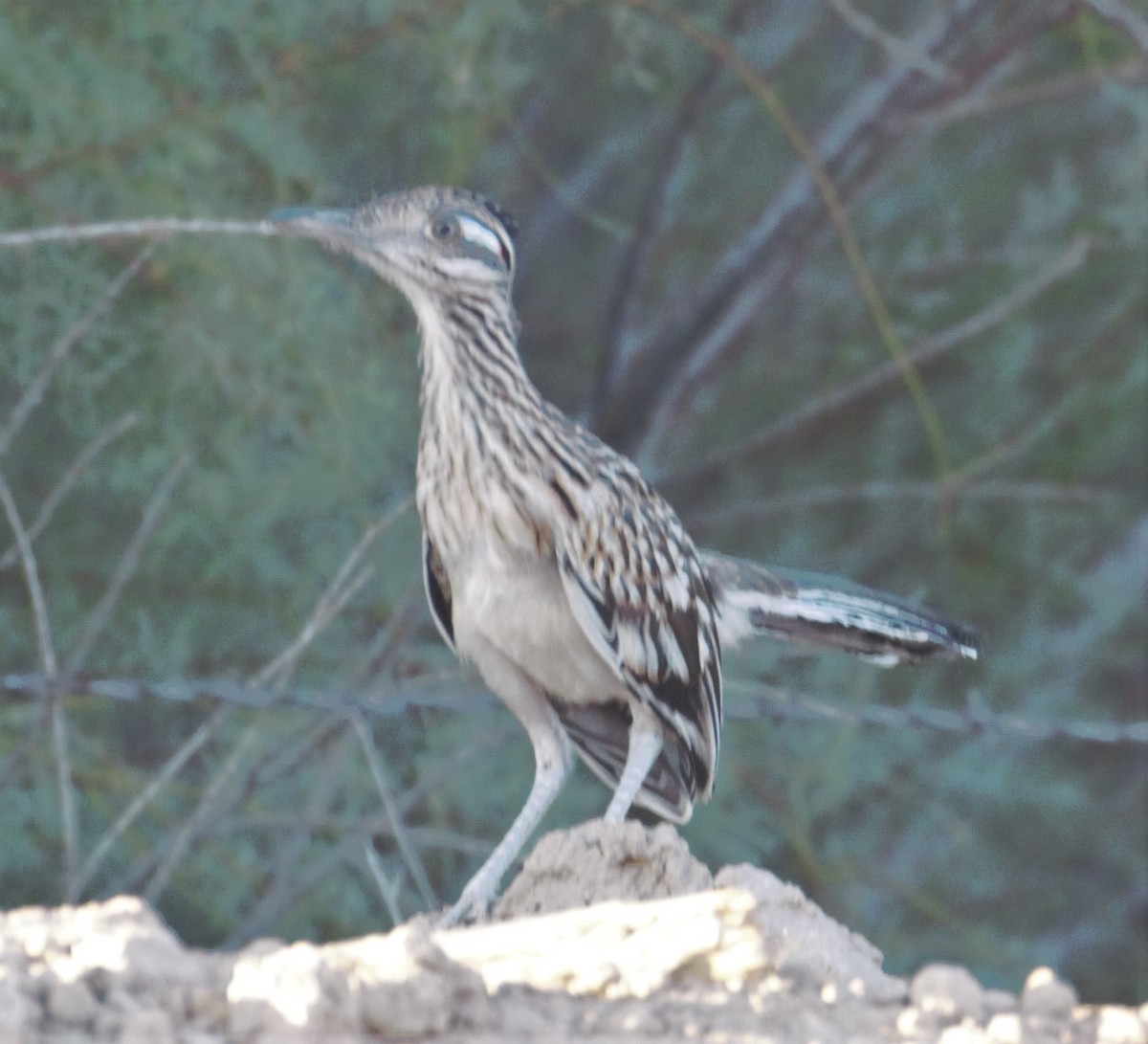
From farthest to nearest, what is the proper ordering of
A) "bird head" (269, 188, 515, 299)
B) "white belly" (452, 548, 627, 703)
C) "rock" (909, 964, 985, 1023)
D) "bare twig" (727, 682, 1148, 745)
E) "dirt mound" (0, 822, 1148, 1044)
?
"bare twig" (727, 682, 1148, 745)
"bird head" (269, 188, 515, 299)
"white belly" (452, 548, 627, 703)
"rock" (909, 964, 985, 1023)
"dirt mound" (0, 822, 1148, 1044)

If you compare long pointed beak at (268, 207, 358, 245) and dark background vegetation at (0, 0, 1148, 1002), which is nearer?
long pointed beak at (268, 207, 358, 245)

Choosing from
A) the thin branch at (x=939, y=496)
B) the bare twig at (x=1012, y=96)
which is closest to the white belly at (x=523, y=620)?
the thin branch at (x=939, y=496)

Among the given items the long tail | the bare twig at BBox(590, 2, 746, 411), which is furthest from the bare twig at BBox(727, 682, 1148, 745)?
the bare twig at BBox(590, 2, 746, 411)

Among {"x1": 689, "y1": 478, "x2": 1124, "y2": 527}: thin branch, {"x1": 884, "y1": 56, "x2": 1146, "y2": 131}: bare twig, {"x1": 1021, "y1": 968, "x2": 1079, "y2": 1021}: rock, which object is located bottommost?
{"x1": 689, "y1": 478, "x2": 1124, "y2": 527}: thin branch

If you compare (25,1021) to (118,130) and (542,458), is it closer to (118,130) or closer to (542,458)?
(542,458)

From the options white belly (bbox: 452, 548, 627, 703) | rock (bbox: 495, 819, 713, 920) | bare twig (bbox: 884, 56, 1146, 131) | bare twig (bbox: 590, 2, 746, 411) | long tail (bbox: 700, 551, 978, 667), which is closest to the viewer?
rock (bbox: 495, 819, 713, 920)

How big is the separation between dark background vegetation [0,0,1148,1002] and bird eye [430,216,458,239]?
2.65 feet

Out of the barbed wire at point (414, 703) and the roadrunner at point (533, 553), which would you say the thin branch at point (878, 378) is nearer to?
the barbed wire at point (414, 703)

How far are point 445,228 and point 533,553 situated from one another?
0.77m

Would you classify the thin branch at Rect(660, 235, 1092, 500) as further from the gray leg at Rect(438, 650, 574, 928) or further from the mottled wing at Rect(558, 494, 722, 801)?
the gray leg at Rect(438, 650, 574, 928)

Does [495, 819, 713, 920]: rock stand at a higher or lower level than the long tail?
lower

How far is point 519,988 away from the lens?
303 centimetres

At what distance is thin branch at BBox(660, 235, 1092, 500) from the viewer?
8.58m

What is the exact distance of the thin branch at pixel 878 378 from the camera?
858 centimetres
